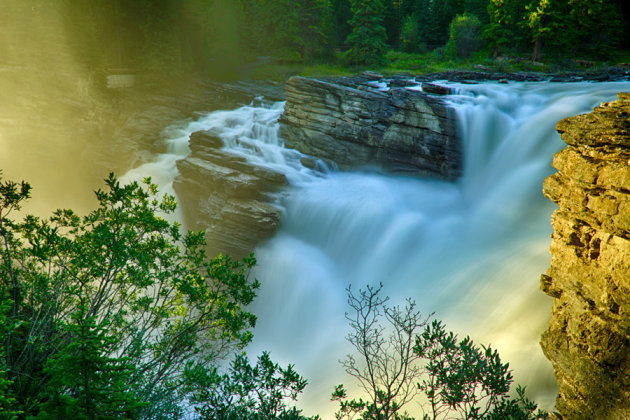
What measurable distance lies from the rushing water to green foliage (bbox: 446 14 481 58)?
55.1ft

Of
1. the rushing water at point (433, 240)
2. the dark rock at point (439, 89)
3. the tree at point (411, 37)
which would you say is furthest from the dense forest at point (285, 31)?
→ the dark rock at point (439, 89)

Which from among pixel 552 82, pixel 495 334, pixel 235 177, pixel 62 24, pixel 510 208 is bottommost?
pixel 495 334

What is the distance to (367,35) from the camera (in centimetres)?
3278

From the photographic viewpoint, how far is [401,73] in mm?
30750

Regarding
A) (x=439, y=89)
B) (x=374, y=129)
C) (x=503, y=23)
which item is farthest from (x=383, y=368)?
(x=503, y=23)

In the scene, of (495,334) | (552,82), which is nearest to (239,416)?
(495,334)

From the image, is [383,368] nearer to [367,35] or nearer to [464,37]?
[367,35]

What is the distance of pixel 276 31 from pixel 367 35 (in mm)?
7633

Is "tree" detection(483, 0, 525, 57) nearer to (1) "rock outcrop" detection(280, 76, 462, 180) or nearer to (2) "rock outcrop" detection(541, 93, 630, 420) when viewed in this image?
(1) "rock outcrop" detection(280, 76, 462, 180)

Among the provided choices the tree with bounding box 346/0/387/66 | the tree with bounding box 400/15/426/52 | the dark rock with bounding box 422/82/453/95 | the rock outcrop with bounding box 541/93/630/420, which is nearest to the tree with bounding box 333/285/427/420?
the rock outcrop with bounding box 541/93/630/420

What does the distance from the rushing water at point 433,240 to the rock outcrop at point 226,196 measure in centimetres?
78

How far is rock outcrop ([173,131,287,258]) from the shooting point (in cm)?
1661

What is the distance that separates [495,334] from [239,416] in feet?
22.6

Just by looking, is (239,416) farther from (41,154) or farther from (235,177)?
(41,154)
